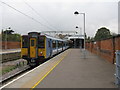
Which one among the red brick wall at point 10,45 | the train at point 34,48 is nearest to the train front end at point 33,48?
the train at point 34,48

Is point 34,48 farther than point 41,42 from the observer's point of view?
No

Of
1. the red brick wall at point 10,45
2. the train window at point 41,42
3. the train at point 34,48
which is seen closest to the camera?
the train at point 34,48

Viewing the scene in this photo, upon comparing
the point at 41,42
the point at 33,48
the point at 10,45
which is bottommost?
the point at 33,48

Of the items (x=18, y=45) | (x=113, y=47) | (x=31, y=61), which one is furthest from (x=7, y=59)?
(x=18, y=45)

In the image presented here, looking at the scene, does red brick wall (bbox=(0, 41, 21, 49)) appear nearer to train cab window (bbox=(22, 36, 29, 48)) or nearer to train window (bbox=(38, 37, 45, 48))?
train cab window (bbox=(22, 36, 29, 48))

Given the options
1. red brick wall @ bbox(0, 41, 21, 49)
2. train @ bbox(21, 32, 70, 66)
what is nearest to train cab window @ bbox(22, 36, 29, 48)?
train @ bbox(21, 32, 70, 66)

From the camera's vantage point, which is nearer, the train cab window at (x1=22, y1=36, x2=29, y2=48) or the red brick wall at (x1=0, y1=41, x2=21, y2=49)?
the train cab window at (x1=22, y1=36, x2=29, y2=48)

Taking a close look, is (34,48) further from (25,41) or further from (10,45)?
(10,45)

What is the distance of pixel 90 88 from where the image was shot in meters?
7.01

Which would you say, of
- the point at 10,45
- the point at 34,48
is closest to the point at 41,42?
the point at 34,48

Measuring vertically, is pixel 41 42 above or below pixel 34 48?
above

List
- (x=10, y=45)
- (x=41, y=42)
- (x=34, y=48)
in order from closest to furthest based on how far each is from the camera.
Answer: (x=34, y=48)
(x=41, y=42)
(x=10, y=45)

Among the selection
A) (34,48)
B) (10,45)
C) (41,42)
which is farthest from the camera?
(10,45)

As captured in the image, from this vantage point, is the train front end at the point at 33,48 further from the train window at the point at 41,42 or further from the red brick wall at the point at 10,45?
the red brick wall at the point at 10,45
